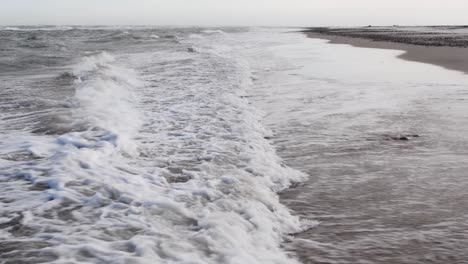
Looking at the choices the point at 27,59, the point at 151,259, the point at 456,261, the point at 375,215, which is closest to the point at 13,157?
the point at 151,259

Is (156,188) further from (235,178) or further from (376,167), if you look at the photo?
(376,167)

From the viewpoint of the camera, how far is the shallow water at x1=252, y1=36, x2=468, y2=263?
11.6ft

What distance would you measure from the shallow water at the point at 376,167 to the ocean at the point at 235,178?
0.02 m

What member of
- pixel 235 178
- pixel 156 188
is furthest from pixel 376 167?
pixel 156 188

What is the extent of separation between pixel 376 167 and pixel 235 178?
1574mm

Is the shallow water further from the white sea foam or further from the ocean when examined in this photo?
the white sea foam

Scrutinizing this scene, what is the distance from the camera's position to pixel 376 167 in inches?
208

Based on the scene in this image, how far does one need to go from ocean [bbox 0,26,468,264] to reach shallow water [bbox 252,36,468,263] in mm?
17

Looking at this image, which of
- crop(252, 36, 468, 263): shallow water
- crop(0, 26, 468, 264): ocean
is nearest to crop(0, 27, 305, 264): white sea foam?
crop(0, 26, 468, 264): ocean

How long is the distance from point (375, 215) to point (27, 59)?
1982 cm

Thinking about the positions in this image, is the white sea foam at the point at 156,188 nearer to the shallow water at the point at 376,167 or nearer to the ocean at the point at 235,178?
the ocean at the point at 235,178

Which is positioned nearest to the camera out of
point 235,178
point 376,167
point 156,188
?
point 156,188

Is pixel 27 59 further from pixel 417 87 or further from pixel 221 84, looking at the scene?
pixel 417 87

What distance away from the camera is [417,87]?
10938 mm
